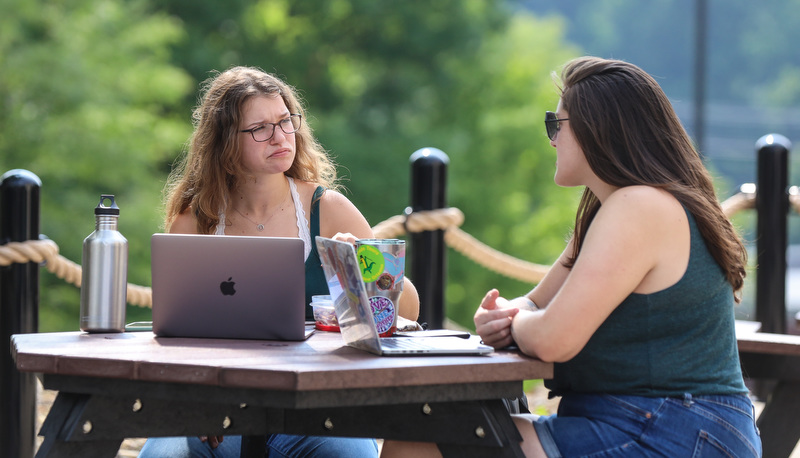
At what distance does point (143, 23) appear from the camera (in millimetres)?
10797

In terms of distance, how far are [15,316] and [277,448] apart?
1548mm

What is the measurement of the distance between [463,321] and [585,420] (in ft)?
47.3

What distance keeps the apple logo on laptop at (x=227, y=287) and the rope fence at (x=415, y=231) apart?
141 centimetres

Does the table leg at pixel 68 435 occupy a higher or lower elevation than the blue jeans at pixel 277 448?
higher

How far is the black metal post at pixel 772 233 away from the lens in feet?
16.0

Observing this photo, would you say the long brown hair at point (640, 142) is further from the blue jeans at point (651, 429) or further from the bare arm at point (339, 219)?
the bare arm at point (339, 219)

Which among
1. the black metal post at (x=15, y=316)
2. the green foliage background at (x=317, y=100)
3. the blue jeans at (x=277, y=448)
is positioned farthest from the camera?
the green foliage background at (x=317, y=100)

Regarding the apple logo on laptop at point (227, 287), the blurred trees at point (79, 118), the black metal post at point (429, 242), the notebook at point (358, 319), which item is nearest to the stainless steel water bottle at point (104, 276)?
the apple logo on laptop at point (227, 287)

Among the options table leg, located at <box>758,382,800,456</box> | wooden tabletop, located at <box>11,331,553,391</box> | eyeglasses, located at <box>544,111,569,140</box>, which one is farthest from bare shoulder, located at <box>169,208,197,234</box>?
table leg, located at <box>758,382,800,456</box>

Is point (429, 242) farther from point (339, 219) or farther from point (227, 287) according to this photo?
point (227, 287)

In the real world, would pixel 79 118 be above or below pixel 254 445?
above

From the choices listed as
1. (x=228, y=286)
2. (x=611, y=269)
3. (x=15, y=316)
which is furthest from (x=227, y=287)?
(x=15, y=316)

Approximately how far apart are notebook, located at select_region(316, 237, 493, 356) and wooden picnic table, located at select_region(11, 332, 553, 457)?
30 millimetres

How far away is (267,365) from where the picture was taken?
1667 millimetres
